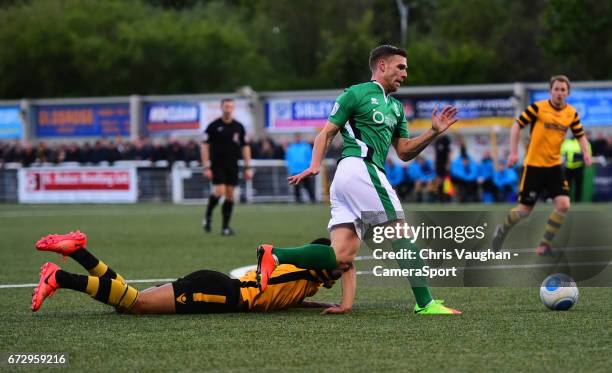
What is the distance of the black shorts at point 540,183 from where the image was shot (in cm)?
1280

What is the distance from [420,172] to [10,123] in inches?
826

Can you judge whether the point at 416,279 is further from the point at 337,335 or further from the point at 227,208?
the point at 227,208

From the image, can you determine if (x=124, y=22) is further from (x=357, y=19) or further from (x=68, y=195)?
(x=68, y=195)

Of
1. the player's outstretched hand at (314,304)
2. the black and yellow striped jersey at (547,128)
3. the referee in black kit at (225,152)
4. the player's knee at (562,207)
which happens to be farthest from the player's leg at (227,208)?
the player's outstretched hand at (314,304)

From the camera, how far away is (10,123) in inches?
1837

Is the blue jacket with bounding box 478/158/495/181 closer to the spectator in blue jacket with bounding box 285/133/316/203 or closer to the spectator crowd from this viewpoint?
the spectator crowd

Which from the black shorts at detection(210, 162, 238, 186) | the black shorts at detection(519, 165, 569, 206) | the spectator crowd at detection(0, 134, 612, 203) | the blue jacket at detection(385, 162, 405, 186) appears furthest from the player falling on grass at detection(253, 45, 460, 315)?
the blue jacket at detection(385, 162, 405, 186)

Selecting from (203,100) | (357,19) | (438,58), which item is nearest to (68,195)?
(203,100)

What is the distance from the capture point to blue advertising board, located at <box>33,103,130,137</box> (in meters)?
44.8

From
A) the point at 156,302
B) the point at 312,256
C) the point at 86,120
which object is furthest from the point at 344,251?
the point at 86,120

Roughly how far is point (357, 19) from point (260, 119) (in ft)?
128

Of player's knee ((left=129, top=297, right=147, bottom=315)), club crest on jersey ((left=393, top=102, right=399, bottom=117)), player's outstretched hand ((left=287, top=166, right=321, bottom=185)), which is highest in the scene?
club crest on jersey ((left=393, top=102, right=399, bottom=117))

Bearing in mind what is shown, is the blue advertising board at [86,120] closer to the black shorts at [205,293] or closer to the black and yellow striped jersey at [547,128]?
the black and yellow striped jersey at [547,128]

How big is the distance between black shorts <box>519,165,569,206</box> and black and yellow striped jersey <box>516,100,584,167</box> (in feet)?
0.23
